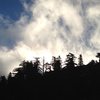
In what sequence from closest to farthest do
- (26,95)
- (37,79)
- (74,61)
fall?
(26,95)
(37,79)
(74,61)

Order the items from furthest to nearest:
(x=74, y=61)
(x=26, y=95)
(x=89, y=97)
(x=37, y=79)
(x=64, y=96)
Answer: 1. (x=74, y=61)
2. (x=37, y=79)
3. (x=26, y=95)
4. (x=64, y=96)
5. (x=89, y=97)

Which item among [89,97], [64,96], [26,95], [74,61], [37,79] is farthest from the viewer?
[74,61]

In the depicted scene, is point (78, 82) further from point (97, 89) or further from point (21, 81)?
point (21, 81)

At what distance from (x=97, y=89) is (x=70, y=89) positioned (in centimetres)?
917

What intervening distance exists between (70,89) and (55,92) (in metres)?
5.11

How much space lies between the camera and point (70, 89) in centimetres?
8456

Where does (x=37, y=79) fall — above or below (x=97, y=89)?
above

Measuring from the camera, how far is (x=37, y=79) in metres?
100

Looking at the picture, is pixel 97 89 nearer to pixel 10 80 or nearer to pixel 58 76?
pixel 58 76

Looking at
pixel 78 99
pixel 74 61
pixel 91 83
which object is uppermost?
pixel 74 61

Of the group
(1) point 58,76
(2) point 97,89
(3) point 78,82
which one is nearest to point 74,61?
(1) point 58,76

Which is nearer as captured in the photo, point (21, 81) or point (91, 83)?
point (91, 83)

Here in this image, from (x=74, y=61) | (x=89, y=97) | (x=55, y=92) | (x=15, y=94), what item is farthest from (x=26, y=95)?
(x=74, y=61)

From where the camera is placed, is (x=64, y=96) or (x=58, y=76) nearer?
(x=64, y=96)
